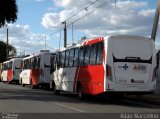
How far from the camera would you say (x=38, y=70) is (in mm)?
36625

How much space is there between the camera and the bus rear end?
1941 centimetres

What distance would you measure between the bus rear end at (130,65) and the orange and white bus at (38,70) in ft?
54.9

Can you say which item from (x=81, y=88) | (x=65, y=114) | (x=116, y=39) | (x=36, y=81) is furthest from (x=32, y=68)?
(x=65, y=114)

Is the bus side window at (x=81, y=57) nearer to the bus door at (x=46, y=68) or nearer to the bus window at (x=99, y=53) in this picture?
the bus window at (x=99, y=53)

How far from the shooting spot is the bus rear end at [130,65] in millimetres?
19406

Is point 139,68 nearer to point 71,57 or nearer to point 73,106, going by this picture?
point 73,106

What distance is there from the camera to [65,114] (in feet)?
49.9

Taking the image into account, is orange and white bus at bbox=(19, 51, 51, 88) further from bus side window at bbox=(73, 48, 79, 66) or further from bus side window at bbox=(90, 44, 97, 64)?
bus side window at bbox=(90, 44, 97, 64)

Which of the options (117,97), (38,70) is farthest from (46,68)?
(117,97)

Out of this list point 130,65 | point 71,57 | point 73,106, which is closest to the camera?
point 73,106

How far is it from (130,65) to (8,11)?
46.3 ft

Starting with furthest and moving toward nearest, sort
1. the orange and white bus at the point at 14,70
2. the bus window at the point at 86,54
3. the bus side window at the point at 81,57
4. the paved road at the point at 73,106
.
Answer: the orange and white bus at the point at 14,70 < the bus side window at the point at 81,57 < the bus window at the point at 86,54 < the paved road at the point at 73,106

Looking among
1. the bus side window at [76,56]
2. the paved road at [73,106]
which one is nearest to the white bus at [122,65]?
the paved road at [73,106]

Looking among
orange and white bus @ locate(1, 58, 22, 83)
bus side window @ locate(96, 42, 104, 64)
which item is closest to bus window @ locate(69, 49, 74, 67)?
bus side window @ locate(96, 42, 104, 64)
